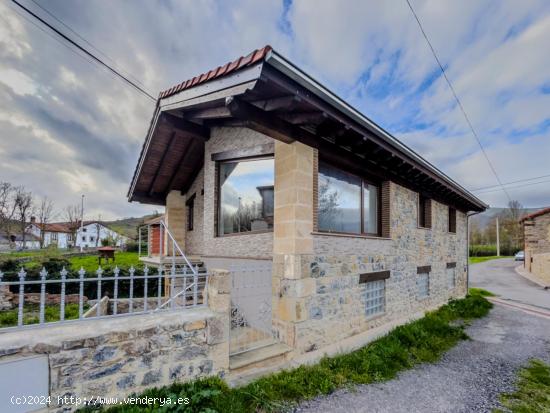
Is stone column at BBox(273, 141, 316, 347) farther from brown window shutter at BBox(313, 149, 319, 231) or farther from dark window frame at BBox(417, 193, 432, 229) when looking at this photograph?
dark window frame at BBox(417, 193, 432, 229)

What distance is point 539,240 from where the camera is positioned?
20125mm

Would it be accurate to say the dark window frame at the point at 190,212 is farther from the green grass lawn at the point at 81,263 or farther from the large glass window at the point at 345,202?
the large glass window at the point at 345,202

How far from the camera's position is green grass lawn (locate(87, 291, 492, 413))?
343cm

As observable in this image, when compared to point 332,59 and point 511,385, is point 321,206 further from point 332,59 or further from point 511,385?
point 332,59

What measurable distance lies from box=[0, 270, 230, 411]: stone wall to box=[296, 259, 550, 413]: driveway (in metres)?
1.59

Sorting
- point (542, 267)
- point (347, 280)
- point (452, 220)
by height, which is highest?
point (452, 220)

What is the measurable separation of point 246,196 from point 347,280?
3000 mm

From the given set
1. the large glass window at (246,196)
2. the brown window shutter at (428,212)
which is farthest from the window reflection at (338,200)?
the brown window shutter at (428,212)

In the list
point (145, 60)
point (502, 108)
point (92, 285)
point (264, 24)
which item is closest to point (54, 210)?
point (92, 285)

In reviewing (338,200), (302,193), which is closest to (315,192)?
(302,193)

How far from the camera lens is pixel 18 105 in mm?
8906

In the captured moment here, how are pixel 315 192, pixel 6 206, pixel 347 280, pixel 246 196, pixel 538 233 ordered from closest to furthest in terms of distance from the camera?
pixel 315 192
pixel 347 280
pixel 246 196
pixel 538 233
pixel 6 206

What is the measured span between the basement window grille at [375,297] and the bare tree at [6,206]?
37.9 metres

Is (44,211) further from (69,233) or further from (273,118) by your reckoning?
(273,118)
